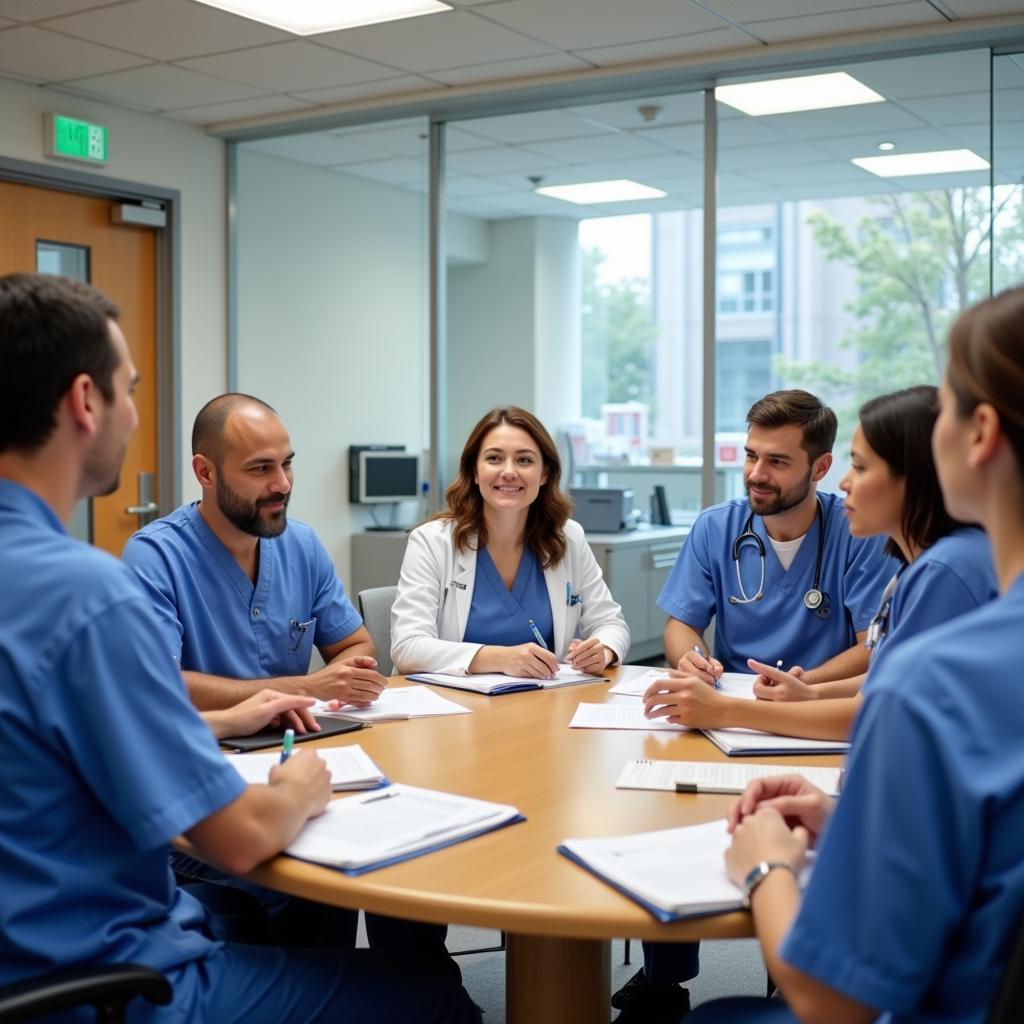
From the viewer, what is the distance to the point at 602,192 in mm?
6695

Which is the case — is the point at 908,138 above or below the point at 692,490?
above

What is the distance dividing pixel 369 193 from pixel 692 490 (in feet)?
8.37

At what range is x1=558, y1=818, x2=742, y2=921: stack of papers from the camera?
1.29m

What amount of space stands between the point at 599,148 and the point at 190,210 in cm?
191

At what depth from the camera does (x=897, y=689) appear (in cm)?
99

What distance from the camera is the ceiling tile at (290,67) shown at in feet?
14.2

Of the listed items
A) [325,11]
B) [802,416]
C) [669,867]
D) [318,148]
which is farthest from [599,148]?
[669,867]

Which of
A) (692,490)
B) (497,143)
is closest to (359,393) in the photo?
(497,143)

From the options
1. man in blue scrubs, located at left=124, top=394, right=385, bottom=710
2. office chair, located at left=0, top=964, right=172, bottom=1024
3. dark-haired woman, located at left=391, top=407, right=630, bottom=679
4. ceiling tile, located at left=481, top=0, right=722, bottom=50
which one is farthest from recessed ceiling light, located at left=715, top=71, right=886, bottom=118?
office chair, located at left=0, top=964, right=172, bottom=1024

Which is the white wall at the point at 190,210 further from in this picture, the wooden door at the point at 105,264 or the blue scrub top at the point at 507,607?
the blue scrub top at the point at 507,607

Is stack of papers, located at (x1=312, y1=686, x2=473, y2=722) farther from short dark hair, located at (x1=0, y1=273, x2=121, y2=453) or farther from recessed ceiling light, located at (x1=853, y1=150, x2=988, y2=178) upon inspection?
recessed ceiling light, located at (x1=853, y1=150, x2=988, y2=178)

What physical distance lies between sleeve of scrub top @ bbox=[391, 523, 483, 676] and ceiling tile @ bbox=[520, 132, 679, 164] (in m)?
3.04

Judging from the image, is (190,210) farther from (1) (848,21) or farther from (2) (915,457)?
(2) (915,457)

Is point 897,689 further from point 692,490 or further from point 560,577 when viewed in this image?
point 692,490
